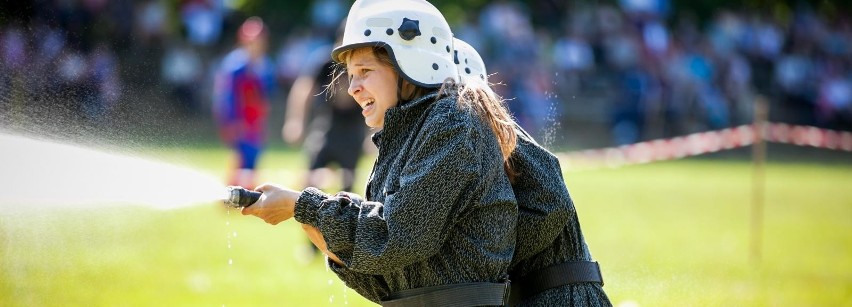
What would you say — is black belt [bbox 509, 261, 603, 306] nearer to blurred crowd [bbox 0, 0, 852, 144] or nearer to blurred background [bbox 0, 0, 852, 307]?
blurred background [bbox 0, 0, 852, 307]

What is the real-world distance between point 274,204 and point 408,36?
0.77m

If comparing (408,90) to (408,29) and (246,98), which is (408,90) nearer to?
(408,29)

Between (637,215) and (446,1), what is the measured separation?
18739 millimetres

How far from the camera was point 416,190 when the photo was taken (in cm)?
422

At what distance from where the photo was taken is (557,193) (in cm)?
457

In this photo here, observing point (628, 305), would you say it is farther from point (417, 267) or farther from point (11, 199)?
point (11, 199)

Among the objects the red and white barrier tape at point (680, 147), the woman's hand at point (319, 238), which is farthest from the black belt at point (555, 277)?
the red and white barrier tape at point (680, 147)

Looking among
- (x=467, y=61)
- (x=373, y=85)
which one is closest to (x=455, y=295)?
(x=373, y=85)

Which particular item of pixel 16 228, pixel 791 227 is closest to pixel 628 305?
pixel 16 228

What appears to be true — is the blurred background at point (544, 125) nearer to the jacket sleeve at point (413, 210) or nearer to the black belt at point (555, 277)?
the black belt at point (555, 277)

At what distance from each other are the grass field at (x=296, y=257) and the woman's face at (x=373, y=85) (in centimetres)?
92

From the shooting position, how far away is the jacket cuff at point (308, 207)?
435 centimetres

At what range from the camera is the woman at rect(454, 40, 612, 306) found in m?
4.56

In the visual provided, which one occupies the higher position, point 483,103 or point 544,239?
point 483,103
